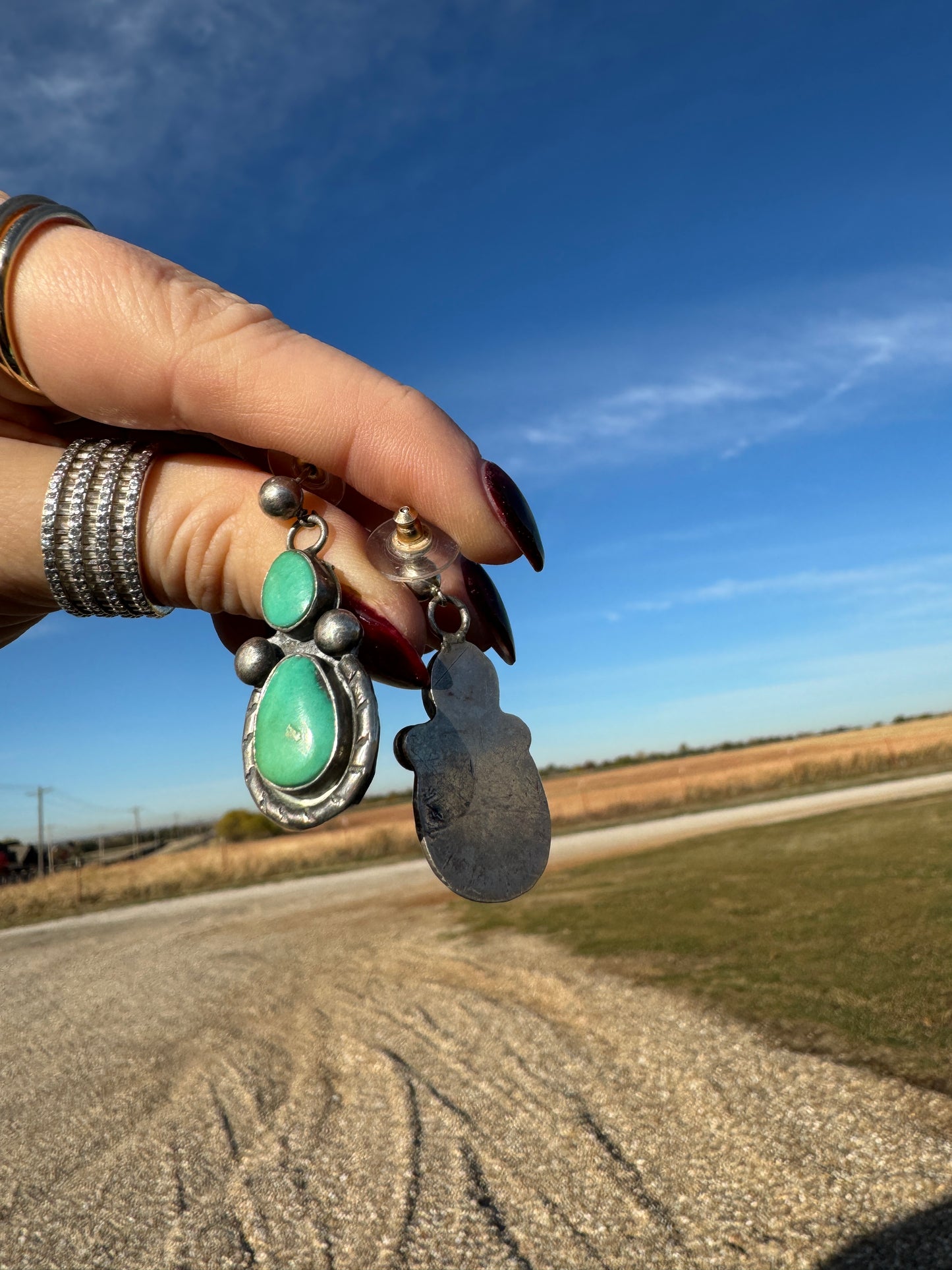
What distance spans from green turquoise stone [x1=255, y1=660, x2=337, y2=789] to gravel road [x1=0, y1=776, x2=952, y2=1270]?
4333mm

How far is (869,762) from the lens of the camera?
3028 cm

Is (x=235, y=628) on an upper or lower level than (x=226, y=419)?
lower

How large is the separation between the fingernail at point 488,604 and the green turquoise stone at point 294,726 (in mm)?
322

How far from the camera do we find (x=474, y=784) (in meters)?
1.37

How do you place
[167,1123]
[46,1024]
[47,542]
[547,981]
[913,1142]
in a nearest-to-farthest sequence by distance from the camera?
[47,542] < [913,1142] < [167,1123] < [547,981] < [46,1024]

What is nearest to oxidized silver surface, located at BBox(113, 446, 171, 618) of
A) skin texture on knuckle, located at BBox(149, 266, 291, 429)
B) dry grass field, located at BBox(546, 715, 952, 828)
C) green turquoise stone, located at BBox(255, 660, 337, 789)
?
skin texture on knuckle, located at BBox(149, 266, 291, 429)

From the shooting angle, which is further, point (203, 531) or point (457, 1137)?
point (457, 1137)

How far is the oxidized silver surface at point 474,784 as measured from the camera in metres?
1.31

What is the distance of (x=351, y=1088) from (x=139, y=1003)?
4928 millimetres

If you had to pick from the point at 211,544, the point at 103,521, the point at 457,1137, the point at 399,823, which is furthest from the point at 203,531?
the point at 399,823

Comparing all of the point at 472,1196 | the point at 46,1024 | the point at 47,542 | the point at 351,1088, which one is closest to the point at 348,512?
the point at 47,542

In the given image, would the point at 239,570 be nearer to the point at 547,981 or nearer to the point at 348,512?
the point at 348,512

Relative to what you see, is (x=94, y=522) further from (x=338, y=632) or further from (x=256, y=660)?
(x=338, y=632)

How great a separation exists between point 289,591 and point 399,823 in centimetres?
2943
